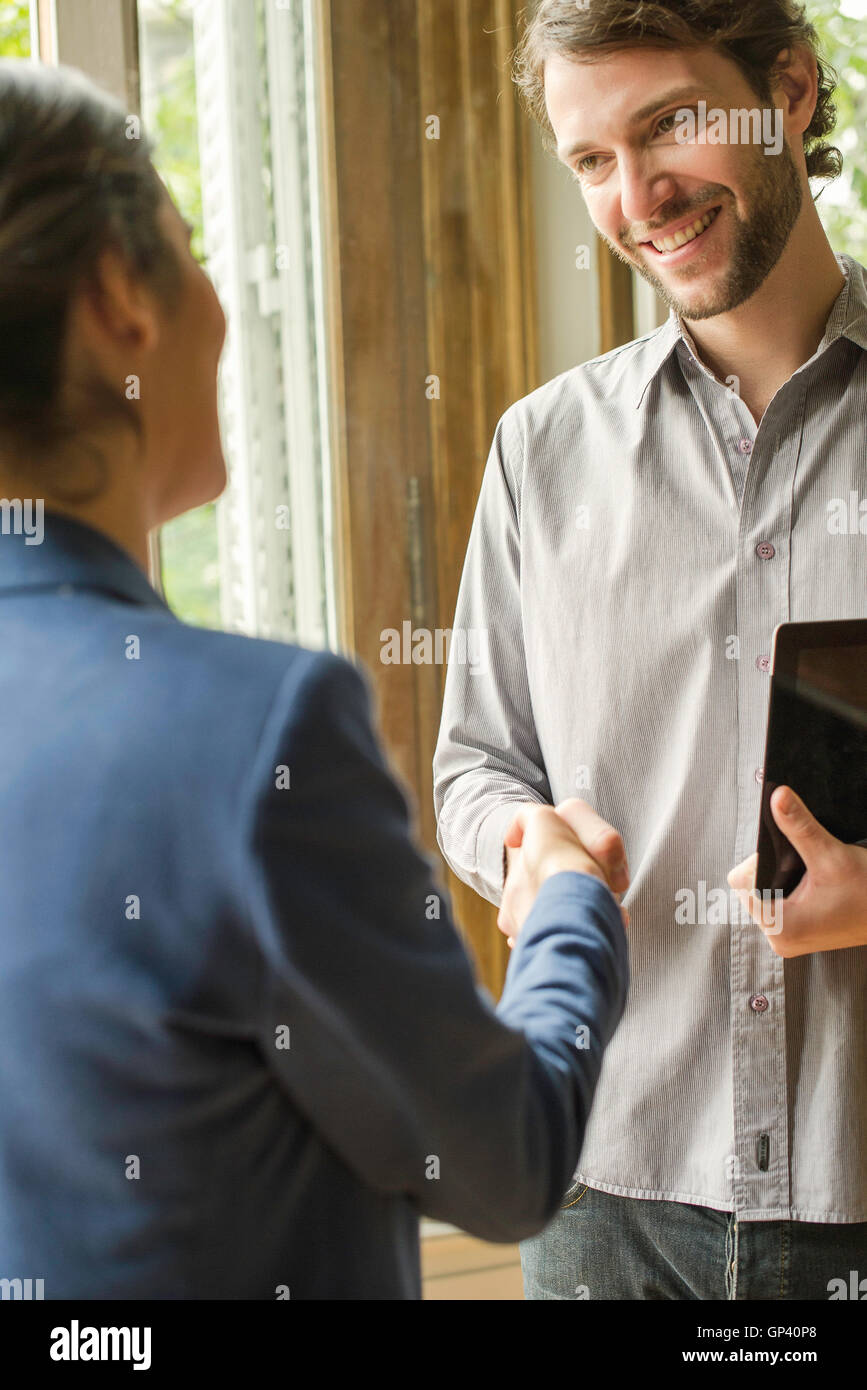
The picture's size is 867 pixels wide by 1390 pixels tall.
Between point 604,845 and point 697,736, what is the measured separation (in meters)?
0.25

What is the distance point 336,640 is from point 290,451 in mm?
266

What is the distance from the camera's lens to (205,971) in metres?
0.48

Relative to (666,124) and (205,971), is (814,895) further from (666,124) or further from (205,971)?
(666,124)

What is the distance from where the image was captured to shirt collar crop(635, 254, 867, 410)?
3.36 ft

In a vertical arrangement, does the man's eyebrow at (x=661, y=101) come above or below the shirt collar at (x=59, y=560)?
above

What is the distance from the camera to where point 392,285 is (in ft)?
5.32

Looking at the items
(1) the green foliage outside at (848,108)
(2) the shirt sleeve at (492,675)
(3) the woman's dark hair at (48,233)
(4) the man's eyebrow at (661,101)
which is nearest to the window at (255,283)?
(2) the shirt sleeve at (492,675)

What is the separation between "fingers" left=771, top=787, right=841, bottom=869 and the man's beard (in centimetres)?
45

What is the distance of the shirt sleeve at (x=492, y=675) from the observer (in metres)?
1.11

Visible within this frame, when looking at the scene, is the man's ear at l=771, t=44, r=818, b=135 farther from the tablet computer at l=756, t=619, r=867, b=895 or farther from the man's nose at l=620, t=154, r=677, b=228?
the tablet computer at l=756, t=619, r=867, b=895

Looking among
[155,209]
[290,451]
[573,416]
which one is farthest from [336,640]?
[155,209]

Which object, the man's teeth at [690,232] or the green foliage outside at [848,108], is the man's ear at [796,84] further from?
the green foliage outside at [848,108]

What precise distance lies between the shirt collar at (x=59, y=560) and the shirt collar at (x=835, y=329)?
68 centimetres
